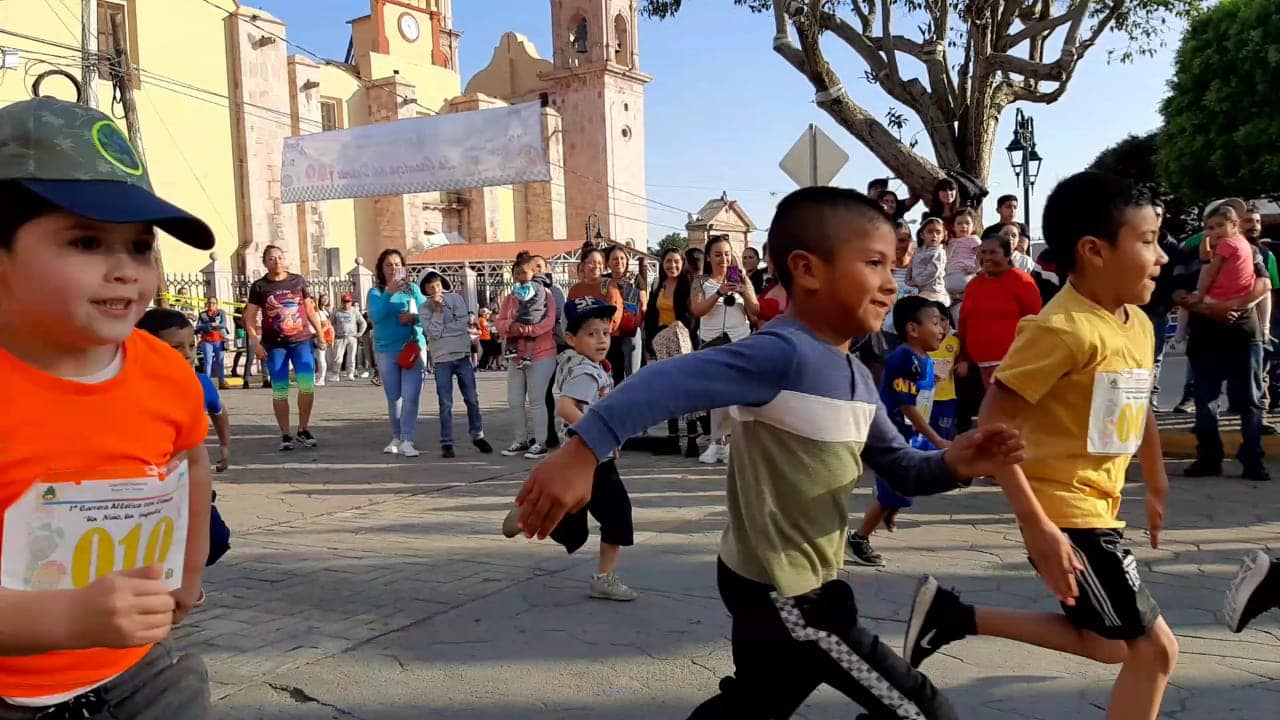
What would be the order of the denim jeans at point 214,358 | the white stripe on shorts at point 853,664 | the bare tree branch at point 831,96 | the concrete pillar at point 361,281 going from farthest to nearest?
the concrete pillar at point 361,281, the denim jeans at point 214,358, the bare tree branch at point 831,96, the white stripe on shorts at point 853,664

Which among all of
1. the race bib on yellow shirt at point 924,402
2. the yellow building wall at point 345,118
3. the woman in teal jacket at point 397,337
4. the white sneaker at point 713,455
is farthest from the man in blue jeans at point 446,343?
the yellow building wall at point 345,118

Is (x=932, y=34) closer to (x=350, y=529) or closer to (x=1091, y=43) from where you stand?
(x=1091, y=43)

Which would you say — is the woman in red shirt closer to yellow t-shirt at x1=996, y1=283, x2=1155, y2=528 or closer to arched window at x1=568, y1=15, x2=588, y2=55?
yellow t-shirt at x1=996, y1=283, x2=1155, y2=528

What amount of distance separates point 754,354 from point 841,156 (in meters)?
7.56

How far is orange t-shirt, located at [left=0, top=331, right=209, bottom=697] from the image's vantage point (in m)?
1.56

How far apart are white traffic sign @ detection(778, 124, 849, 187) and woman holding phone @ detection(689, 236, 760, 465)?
1.58 m

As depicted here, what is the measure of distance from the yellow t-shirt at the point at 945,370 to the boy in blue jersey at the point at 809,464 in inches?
178

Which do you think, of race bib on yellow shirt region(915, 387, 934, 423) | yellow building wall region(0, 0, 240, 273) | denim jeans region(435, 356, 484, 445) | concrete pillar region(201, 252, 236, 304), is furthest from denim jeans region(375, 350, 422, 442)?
yellow building wall region(0, 0, 240, 273)

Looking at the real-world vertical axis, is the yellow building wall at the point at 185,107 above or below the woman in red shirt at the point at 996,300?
above

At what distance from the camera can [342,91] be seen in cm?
3538

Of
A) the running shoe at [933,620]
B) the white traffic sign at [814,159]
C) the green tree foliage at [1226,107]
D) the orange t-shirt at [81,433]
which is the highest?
the green tree foliage at [1226,107]

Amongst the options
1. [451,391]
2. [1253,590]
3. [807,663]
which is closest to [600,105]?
[451,391]

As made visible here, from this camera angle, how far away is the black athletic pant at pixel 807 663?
2.10m

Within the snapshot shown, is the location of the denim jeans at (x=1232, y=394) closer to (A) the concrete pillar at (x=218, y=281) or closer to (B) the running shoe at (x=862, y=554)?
(B) the running shoe at (x=862, y=554)
